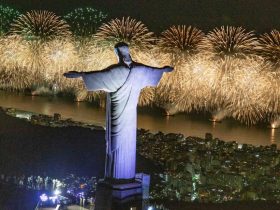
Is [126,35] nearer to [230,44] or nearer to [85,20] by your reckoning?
[230,44]

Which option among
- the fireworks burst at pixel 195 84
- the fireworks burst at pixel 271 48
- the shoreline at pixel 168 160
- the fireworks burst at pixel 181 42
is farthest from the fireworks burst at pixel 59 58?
the shoreline at pixel 168 160

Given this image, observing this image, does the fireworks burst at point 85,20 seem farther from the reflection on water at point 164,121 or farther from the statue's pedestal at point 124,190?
the statue's pedestal at point 124,190

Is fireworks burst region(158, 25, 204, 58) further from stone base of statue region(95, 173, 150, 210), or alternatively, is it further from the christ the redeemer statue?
stone base of statue region(95, 173, 150, 210)

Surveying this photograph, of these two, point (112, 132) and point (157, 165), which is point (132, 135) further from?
point (157, 165)

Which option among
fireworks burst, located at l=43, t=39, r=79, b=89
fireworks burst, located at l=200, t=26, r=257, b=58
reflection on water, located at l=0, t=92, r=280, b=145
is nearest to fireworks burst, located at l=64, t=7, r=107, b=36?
fireworks burst, located at l=43, t=39, r=79, b=89

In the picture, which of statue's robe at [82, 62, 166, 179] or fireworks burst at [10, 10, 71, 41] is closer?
statue's robe at [82, 62, 166, 179]

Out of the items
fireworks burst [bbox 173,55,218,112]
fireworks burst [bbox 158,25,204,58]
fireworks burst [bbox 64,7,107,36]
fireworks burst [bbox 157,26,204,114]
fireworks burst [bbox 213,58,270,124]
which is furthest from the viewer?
fireworks burst [bbox 64,7,107,36]
